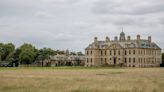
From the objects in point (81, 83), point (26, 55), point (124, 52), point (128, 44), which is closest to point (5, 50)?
point (26, 55)

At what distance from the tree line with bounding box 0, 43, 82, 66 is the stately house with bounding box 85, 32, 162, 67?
61.1 ft

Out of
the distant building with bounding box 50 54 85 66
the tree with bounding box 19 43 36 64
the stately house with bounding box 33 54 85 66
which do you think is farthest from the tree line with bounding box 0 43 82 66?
the distant building with bounding box 50 54 85 66

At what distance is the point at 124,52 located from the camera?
137m

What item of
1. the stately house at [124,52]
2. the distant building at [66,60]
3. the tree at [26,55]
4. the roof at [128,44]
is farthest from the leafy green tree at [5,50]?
the roof at [128,44]

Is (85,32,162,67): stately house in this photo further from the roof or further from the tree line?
the tree line

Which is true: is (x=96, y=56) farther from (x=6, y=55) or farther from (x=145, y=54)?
(x=6, y=55)

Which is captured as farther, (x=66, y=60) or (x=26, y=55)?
(x=66, y=60)

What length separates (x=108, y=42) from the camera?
14188 centimetres

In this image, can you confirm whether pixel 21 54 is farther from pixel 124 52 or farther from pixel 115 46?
pixel 124 52

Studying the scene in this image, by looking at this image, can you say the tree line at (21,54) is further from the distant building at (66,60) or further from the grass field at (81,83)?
the grass field at (81,83)

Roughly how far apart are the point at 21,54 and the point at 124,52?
34.5m

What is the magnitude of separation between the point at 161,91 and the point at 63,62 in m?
143

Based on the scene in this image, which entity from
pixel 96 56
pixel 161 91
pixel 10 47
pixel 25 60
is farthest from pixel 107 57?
pixel 161 91

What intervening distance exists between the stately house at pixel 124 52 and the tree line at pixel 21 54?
18626mm
